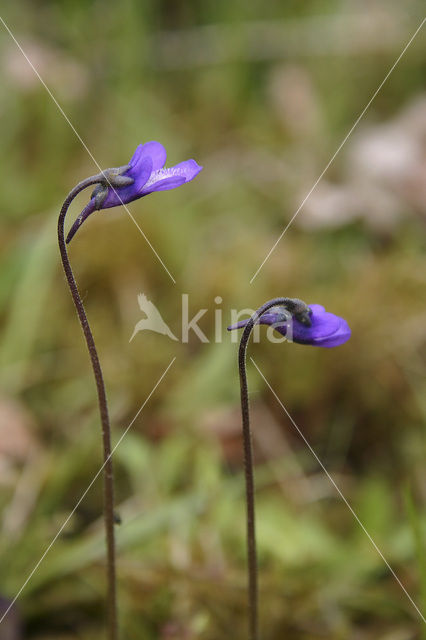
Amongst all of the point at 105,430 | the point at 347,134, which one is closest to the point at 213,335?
the point at 105,430

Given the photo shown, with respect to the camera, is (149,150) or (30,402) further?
(30,402)

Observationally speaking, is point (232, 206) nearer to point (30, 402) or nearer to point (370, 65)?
point (30, 402)

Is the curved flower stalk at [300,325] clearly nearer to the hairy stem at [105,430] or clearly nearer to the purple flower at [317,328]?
the purple flower at [317,328]

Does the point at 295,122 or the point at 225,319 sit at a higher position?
the point at 295,122

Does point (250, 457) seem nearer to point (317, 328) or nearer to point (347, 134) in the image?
point (317, 328)

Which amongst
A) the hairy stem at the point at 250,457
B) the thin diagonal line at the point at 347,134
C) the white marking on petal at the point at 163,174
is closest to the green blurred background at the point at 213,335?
the thin diagonal line at the point at 347,134

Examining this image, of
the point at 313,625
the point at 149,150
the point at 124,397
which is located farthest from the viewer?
the point at 124,397

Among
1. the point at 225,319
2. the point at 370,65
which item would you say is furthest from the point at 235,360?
the point at 370,65
